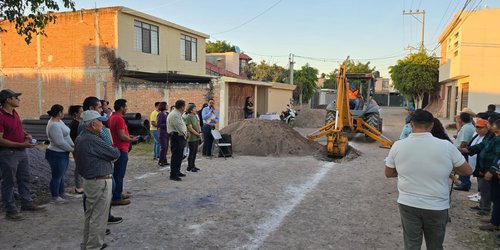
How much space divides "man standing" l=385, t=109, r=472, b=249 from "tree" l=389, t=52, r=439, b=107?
31.4 m

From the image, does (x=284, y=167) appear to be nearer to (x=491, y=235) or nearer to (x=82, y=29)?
(x=491, y=235)

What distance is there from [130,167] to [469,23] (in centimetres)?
2239

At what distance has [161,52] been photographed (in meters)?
21.2

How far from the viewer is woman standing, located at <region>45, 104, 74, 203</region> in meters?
5.79

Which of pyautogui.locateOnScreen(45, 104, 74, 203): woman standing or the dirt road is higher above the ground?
pyautogui.locateOnScreen(45, 104, 74, 203): woman standing

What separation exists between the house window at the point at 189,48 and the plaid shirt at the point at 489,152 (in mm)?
20335

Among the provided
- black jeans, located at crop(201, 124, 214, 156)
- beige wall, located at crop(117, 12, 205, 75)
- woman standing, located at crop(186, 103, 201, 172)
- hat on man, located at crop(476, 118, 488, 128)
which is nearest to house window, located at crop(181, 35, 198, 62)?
beige wall, located at crop(117, 12, 205, 75)

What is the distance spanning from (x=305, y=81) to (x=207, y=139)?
29.7 m

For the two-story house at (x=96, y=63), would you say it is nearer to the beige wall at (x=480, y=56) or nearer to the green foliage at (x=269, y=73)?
the beige wall at (x=480, y=56)

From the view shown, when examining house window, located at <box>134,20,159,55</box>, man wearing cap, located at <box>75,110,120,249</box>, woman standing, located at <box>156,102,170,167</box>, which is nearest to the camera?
man wearing cap, located at <box>75,110,120,249</box>

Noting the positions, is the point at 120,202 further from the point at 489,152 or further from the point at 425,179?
the point at 489,152

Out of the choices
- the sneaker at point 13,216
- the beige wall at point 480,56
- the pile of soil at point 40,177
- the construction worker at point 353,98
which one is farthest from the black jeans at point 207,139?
the beige wall at point 480,56

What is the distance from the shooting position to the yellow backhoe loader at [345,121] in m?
10.7

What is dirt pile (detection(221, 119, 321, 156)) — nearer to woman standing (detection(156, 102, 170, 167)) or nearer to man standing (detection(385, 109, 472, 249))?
woman standing (detection(156, 102, 170, 167))
